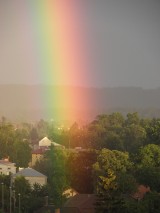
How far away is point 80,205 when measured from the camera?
18250 mm

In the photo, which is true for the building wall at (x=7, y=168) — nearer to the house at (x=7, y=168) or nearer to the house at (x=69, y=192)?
the house at (x=7, y=168)

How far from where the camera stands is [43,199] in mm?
19828

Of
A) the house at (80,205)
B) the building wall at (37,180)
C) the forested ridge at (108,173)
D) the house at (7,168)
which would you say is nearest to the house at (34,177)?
the building wall at (37,180)

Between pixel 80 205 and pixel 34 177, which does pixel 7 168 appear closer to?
pixel 34 177

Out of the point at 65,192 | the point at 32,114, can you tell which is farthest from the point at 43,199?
the point at 32,114

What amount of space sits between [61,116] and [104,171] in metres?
80.3

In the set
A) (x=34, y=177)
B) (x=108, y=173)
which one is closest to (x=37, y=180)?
(x=34, y=177)

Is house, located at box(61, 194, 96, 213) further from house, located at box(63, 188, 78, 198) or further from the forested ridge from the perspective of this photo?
house, located at box(63, 188, 78, 198)

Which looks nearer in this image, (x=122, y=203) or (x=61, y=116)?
(x=122, y=203)

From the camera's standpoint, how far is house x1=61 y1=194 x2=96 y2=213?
17812 millimetres

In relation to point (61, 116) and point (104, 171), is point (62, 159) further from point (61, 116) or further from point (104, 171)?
point (61, 116)

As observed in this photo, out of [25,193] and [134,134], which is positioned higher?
[134,134]

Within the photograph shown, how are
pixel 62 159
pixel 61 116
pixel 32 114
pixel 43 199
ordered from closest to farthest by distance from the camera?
pixel 43 199
pixel 62 159
pixel 61 116
pixel 32 114

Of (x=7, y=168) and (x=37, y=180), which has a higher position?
(x=7, y=168)
